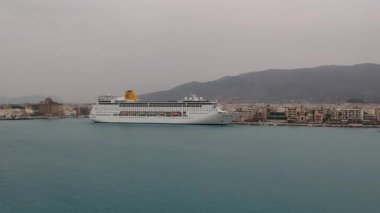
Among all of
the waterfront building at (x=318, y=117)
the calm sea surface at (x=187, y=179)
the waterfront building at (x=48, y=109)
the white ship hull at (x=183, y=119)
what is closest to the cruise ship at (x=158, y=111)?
the white ship hull at (x=183, y=119)

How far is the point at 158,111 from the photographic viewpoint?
42.0 metres

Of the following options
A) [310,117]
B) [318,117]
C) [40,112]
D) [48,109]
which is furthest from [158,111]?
[40,112]

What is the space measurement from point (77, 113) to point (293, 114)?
137 ft

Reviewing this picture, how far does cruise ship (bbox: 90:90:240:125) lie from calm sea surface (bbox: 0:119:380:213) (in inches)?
649

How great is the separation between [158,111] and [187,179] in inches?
1080

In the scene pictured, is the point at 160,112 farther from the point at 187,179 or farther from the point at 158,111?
the point at 187,179

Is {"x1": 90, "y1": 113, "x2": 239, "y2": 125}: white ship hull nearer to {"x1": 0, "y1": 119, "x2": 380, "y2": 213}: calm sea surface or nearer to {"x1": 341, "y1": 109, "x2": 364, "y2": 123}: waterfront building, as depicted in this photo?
{"x1": 0, "y1": 119, "x2": 380, "y2": 213}: calm sea surface

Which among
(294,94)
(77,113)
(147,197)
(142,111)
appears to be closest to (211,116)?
(142,111)

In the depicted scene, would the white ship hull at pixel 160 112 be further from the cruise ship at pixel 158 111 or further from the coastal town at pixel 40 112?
the coastal town at pixel 40 112

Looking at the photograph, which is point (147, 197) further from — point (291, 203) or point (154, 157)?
point (154, 157)

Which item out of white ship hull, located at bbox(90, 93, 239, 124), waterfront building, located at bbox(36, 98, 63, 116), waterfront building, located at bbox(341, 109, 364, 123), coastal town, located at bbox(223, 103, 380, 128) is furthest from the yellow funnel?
waterfront building, located at bbox(36, 98, 63, 116)

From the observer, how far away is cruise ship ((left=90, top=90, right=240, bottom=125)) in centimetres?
4022

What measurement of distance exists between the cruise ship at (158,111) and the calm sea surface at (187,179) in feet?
54.1

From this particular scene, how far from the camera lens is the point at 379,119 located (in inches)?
2034
